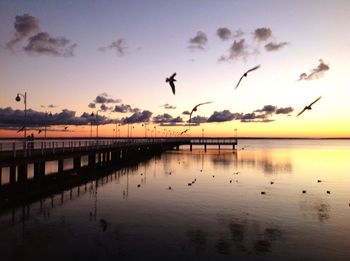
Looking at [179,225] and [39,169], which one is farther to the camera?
[39,169]

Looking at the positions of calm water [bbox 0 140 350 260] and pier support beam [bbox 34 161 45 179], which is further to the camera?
pier support beam [bbox 34 161 45 179]

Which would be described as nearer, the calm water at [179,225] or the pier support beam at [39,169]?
the calm water at [179,225]

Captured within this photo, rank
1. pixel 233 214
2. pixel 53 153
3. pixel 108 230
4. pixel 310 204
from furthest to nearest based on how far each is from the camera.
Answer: pixel 53 153 < pixel 310 204 < pixel 233 214 < pixel 108 230

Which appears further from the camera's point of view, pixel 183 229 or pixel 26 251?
pixel 183 229

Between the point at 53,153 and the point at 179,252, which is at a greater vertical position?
the point at 53,153

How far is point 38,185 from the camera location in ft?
113

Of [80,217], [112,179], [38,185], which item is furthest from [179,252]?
[112,179]

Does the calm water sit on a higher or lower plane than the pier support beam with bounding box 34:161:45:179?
lower

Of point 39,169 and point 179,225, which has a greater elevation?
point 39,169

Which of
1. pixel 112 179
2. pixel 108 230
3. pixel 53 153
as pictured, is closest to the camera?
pixel 108 230

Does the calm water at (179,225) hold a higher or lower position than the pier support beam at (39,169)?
lower

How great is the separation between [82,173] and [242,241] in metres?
33.3

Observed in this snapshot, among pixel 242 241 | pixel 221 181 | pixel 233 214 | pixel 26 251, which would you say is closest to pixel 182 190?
pixel 221 181

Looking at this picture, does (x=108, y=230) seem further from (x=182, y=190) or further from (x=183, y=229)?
(x=182, y=190)
